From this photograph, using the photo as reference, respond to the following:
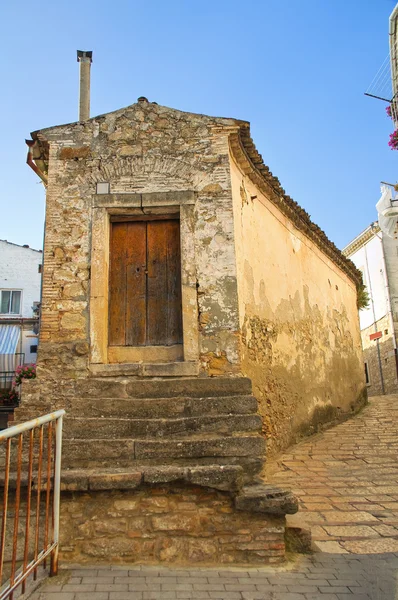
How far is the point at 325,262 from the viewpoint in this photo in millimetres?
12422

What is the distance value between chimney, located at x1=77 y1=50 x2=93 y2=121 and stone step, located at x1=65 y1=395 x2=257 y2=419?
7614 mm

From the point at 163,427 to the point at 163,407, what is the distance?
35cm

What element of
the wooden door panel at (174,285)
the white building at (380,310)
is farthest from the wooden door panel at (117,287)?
the white building at (380,310)

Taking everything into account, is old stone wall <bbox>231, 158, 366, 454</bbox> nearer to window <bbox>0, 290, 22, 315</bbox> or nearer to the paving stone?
the paving stone

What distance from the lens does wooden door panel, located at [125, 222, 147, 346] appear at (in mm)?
6406

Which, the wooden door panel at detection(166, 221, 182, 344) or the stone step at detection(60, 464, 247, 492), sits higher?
the wooden door panel at detection(166, 221, 182, 344)

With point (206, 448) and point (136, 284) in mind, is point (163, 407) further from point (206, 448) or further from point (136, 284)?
point (136, 284)

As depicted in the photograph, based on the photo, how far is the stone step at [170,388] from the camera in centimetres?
544

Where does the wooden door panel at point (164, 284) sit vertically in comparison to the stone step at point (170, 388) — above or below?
above

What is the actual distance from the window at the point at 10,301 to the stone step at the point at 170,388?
2038 cm

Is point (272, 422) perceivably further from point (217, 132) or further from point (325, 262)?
point (325, 262)

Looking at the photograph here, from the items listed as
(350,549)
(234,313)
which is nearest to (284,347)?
(234,313)

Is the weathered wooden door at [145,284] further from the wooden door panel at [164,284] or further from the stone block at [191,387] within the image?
the stone block at [191,387]

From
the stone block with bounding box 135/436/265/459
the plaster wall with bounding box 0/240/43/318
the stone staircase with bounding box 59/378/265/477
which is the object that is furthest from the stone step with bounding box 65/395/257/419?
the plaster wall with bounding box 0/240/43/318
